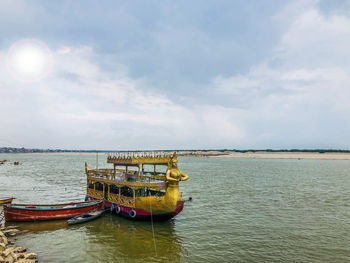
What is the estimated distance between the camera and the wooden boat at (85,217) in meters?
20.5

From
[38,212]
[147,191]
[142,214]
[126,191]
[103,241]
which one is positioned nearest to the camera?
[103,241]

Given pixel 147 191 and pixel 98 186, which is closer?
pixel 147 191

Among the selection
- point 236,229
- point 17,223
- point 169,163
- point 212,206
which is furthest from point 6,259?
point 212,206

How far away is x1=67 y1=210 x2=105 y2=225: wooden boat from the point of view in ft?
67.2

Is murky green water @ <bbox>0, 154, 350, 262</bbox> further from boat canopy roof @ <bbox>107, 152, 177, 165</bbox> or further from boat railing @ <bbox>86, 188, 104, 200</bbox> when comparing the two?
boat canopy roof @ <bbox>107, 152, 177, 165</bbox>

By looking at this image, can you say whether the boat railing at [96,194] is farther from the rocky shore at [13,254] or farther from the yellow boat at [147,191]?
the rocky shore at [13,254]

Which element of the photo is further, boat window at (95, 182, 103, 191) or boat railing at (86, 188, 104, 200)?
boat window at (95, 182, 103, 191)

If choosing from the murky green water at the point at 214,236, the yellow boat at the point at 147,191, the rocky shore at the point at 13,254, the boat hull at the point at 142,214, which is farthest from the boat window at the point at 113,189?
the rocky shore at the point at 13,254

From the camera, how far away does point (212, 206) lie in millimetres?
27672

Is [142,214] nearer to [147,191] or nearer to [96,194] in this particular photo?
[147,191]

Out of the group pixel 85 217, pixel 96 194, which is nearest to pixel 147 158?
pixel 85 217

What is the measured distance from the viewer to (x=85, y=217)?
21.3m

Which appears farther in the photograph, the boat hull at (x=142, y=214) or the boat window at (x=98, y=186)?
the boat window at (x=98, y=186)

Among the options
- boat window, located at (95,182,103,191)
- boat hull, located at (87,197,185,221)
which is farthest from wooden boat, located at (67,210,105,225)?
boat window, located at (95,182,103,191)
